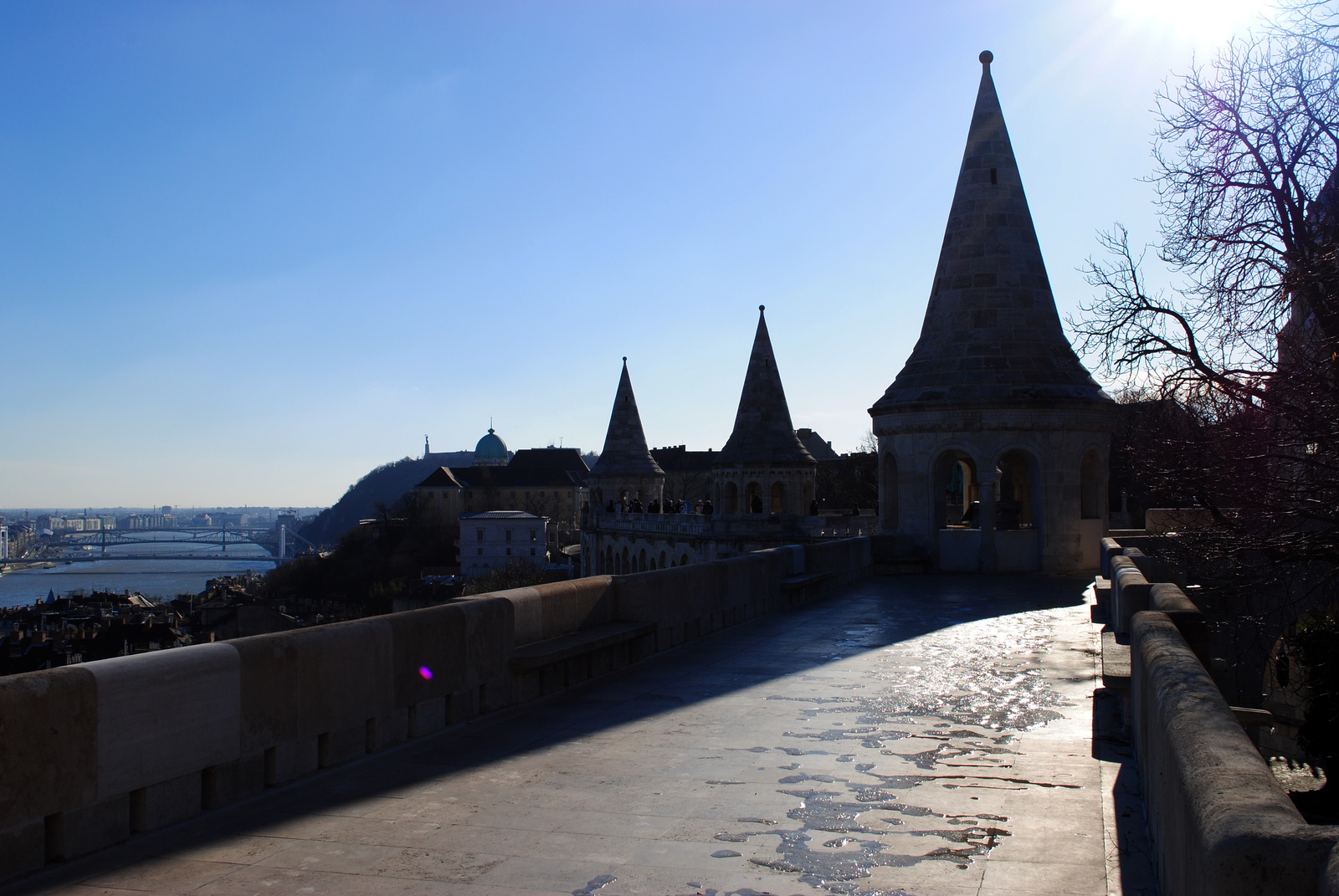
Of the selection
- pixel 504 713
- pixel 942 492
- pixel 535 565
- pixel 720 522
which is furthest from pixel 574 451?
pixel 504 713

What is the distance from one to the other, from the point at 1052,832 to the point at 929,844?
1.65 ft

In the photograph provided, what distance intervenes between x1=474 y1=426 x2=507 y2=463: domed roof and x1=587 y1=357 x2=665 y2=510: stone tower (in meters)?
86.4

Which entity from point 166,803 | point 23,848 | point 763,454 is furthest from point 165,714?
point 763,454

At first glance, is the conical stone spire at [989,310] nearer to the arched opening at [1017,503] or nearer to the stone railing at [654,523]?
the arched opening at [1017,503]

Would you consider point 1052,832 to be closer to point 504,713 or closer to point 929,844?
point 929,844

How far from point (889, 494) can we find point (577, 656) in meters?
11.1

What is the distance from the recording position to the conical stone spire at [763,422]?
32312mm

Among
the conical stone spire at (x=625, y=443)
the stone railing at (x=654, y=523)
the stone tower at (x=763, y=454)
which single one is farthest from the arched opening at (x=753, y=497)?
the conical stone spire at (x=625, y=443)

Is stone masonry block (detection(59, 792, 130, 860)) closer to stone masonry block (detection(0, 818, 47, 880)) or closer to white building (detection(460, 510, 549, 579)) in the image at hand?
stone masonry block (detection(0, 818, 47, 880))

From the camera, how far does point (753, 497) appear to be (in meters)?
32.8

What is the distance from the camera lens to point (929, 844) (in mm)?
3908

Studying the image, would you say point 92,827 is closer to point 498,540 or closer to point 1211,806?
point 1211,806

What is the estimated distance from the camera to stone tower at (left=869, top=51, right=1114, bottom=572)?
52.8ft

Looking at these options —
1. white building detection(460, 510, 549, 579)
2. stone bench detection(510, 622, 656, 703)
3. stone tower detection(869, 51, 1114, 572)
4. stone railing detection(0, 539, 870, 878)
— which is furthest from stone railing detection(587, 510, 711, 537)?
white building detection(460, 510, 549, 579)
